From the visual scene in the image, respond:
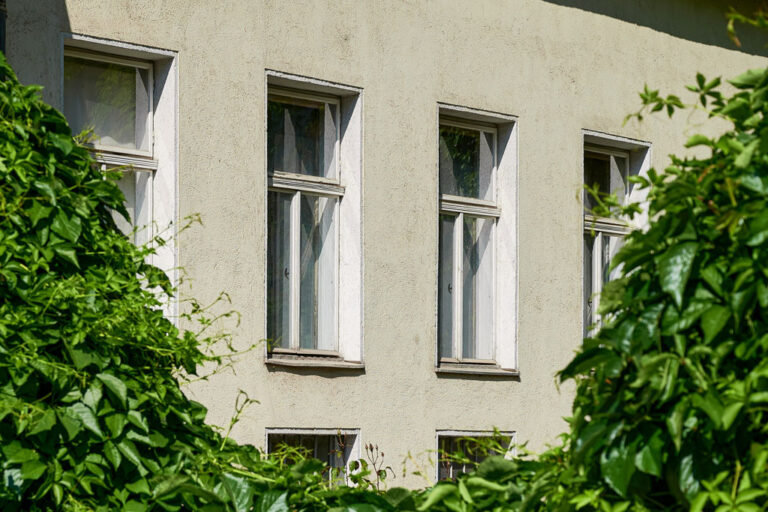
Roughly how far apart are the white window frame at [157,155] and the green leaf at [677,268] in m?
6.06

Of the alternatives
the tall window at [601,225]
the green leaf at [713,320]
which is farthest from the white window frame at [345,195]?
the green leaf at [713,320]

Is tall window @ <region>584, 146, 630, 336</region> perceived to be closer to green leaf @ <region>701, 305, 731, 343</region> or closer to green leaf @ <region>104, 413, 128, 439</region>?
green leaf @ <region>104, 413, 128, 439</region>

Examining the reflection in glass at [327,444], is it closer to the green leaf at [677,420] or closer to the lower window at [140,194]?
the lower window at [140,194]

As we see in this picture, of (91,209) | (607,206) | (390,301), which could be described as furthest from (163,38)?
(607,206)

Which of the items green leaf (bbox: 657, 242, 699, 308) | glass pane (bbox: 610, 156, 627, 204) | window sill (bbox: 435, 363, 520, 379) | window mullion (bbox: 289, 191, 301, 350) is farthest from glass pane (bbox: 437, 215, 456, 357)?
green leaf (bbox: 657, 242, 699, 308)

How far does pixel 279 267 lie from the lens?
29.7 ft

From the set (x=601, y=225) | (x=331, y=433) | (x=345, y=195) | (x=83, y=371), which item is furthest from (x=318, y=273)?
(x=83, y=371)

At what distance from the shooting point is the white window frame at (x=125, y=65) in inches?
315

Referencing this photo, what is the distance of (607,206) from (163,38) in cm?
612

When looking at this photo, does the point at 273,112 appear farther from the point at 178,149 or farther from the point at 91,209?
the point at 91,209

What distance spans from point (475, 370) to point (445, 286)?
0.74 m

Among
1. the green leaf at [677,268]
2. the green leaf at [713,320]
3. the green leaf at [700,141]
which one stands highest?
the green leaf at [700,141]

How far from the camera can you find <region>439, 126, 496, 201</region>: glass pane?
10109 mm

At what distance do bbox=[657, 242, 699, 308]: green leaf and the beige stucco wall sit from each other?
557cm
